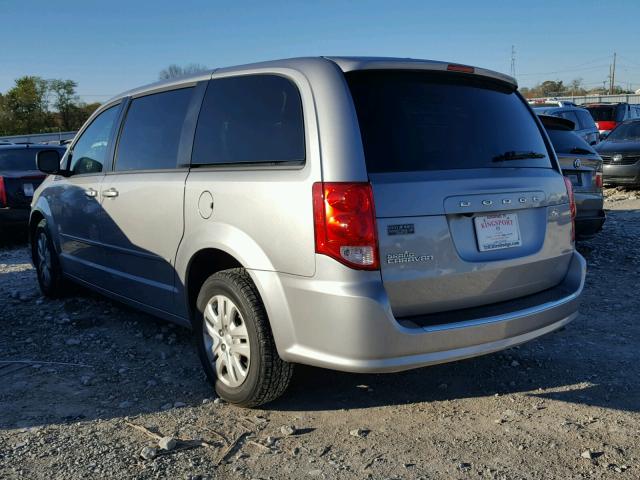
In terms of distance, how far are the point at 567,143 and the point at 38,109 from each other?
5978cm

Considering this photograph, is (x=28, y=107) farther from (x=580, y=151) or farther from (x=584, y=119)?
(x=580, y=151)

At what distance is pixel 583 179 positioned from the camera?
7.18 m

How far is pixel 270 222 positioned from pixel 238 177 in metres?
0.43

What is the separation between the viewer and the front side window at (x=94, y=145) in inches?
197

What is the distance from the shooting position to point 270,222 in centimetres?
316

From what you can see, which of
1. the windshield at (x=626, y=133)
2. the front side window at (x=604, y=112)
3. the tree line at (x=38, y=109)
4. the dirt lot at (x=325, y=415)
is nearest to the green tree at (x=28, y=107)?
the tree line at (x=38, y=109)

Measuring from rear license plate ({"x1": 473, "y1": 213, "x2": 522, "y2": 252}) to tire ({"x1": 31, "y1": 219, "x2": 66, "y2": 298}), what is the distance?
4196 millimetres

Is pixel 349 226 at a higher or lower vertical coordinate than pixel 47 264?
higher

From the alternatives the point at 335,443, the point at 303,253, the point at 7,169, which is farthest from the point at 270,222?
the point at 7,169

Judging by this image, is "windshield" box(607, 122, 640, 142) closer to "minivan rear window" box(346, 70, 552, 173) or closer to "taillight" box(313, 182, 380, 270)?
"minivan rear window" box(346, 70, 552, 173)

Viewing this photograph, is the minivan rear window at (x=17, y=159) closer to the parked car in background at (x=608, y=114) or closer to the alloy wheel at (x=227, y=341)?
the alloy wheel at (x=227, y=341)

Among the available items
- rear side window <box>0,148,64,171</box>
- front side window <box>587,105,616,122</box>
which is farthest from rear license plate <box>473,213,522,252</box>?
front side window <box>587,105,616,122</box>

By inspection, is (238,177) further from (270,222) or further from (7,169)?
(7,169)

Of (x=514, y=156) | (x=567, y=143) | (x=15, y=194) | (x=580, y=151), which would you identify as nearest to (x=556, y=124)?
(x=567, y=143)
